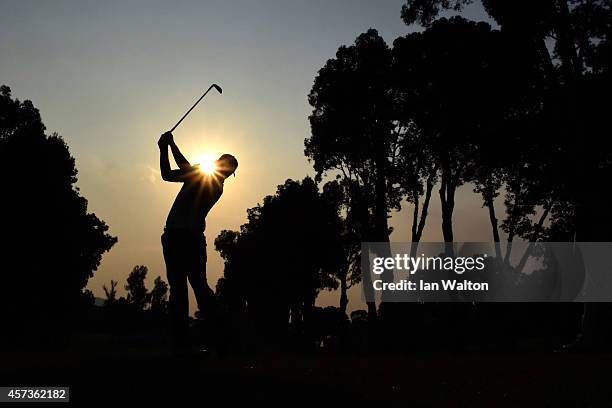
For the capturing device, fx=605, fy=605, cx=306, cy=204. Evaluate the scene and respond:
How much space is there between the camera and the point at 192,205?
28.4 feet

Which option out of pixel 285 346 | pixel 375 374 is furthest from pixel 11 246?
pixel 375 374

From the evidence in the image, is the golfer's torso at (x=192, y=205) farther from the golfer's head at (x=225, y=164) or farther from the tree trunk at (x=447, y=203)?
the tree trunk at (x=447, y=203)

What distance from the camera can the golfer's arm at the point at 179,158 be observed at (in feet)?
28.9

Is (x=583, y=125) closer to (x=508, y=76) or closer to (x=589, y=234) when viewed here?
(x=589, y=234)

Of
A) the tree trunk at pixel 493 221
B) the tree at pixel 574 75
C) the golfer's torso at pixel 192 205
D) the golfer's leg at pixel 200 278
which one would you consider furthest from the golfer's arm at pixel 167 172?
the tree trunk at pixel 493 221

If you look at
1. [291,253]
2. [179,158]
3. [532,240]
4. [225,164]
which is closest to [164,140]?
[179,158]

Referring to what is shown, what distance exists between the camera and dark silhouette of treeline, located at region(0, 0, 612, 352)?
2138 cm

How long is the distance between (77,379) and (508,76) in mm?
23208

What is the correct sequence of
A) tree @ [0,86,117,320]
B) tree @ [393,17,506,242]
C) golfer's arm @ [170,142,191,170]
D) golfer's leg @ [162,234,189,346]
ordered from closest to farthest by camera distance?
1. golfer's leg @ [162,234,189,346]
2. golfer's arm @ [170,142,191,170]
3. tree @ [393,17,506,242]
4. tree @ [0,86,117,320]

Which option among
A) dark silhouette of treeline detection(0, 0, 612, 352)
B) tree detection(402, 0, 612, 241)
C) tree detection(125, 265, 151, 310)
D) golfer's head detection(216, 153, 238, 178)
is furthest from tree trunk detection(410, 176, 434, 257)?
tree detection(125, 265, 151, 310)

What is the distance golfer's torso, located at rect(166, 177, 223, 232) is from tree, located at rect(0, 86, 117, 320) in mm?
31245

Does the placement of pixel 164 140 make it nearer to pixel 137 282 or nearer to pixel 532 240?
pixel 532 240

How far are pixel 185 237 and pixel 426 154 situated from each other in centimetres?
3240

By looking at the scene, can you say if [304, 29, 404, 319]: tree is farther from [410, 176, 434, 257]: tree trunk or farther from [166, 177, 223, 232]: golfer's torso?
[166, 177, 223, 232]: golfer's torso
